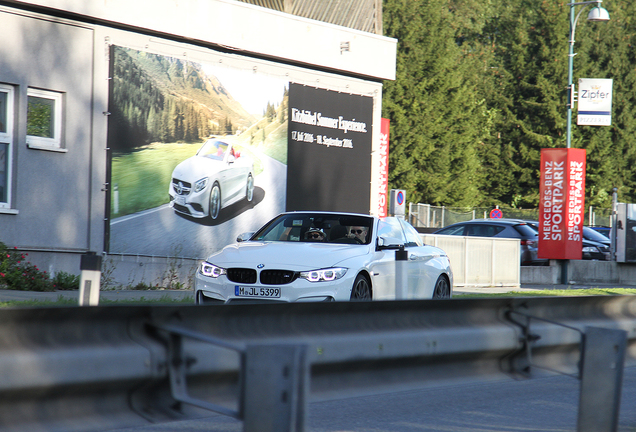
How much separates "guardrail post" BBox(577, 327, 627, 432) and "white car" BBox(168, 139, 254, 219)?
42.2 feet

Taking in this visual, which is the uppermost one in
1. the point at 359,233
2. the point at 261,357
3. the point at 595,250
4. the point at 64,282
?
the point at 359,233

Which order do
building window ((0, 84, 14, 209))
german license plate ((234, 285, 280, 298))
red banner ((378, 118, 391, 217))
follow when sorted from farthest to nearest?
red banner ((378, 118, 391, 217))
building window ((0, 84, 14, 209))
german license plate ((234, 285, 280, 298))

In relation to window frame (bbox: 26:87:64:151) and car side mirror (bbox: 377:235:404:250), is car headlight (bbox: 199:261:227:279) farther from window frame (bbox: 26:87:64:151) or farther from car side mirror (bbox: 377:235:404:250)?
window frame (bbox: 26:87:64:151)

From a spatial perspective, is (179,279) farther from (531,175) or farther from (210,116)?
(531,175)

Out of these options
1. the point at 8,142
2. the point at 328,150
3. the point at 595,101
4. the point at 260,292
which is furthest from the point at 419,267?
the point at 595,101

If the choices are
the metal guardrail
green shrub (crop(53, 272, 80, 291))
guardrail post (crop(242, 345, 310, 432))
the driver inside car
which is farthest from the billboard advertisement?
guardrail post (crop(242, 345, 310, 432))

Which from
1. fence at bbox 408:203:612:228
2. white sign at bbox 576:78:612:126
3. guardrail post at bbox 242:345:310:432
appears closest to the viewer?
guardrail post at bbox 242:345:310:432

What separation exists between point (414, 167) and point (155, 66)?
131 ft

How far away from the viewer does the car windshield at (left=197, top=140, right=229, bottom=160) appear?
55.1ft

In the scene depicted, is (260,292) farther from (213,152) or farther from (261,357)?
(213,152)

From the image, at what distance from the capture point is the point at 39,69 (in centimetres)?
1423

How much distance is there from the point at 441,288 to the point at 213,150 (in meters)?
6.17

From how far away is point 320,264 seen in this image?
9.89 m

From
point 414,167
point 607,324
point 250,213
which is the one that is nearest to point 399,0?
point 414,167
